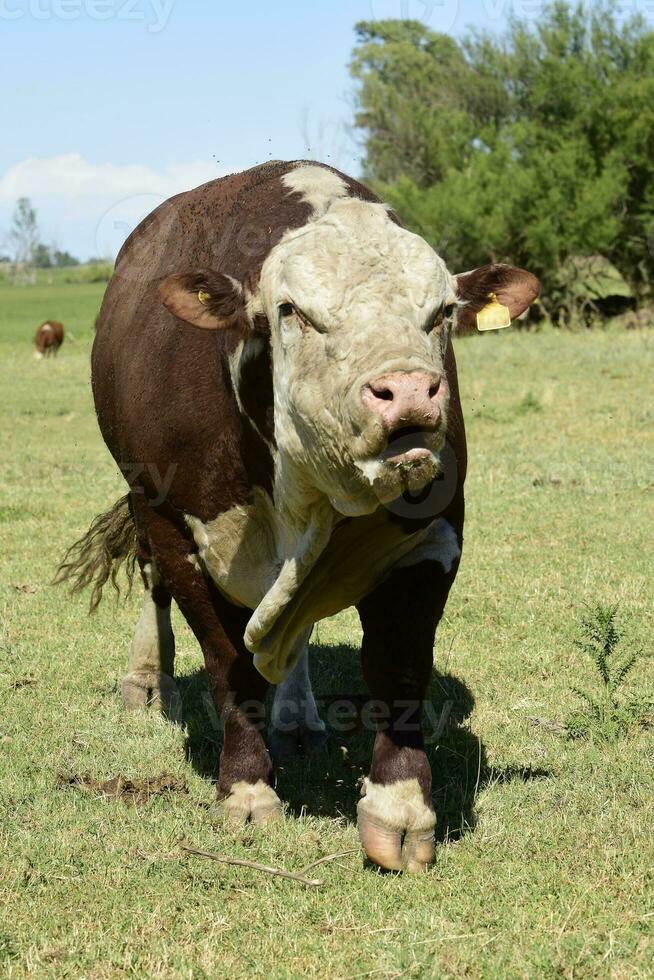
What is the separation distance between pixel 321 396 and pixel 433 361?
317 millimetres

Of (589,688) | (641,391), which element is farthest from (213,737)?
(641,391)

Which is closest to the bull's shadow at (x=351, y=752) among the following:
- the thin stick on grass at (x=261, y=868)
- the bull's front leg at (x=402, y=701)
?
the bull's front leg at (x=402, y=701)

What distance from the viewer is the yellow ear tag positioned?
148 inches

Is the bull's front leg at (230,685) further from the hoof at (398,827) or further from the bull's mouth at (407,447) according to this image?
the bull's mouth at (407,447)

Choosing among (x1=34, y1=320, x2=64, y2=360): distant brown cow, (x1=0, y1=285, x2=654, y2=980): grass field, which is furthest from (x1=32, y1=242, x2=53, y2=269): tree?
(x1=0, y1=285, x2=654, y2=980): grass field

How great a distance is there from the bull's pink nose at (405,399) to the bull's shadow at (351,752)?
1.60 meters

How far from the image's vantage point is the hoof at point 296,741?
490cm

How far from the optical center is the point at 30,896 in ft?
11.6

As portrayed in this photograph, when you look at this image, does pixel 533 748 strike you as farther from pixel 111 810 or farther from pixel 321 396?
pixel 321 396

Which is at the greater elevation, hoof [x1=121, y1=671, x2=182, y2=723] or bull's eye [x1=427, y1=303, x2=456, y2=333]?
bull's eye [x1=427, y1=303, x2=456, y2=333]

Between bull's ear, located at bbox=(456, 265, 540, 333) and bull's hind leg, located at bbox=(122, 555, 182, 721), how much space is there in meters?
2.16

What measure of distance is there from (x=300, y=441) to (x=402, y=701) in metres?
1.00

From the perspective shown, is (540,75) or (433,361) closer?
(433,361)

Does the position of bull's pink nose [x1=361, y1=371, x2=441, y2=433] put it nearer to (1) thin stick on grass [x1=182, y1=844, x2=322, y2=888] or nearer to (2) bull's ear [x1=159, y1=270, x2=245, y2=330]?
(2) bull's ear [x1=159, y1=270, x2=245, y2=330]
